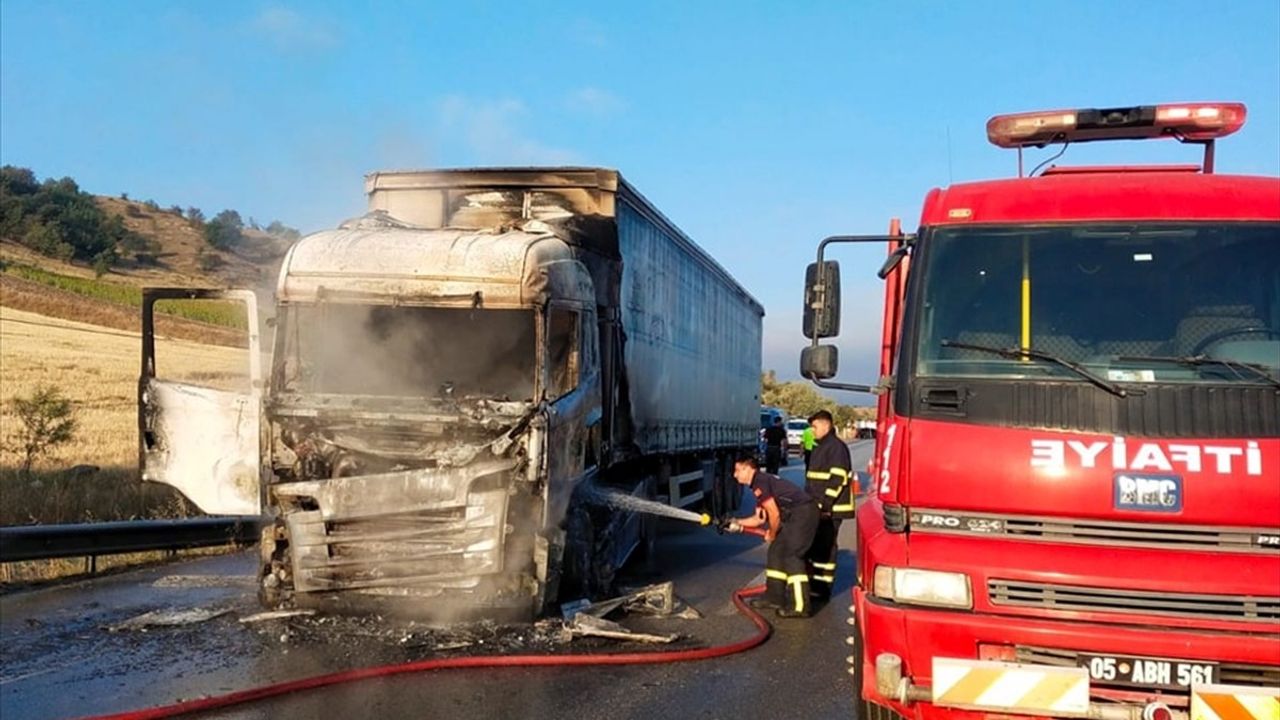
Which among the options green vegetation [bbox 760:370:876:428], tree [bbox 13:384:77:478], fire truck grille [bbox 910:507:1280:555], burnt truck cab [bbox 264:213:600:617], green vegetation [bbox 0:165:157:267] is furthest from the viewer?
green vegetation [bbox 760:370:876:428]

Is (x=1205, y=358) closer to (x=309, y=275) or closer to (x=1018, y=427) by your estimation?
Result: (x=1018, y=427)

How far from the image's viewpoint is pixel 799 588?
9250 mm

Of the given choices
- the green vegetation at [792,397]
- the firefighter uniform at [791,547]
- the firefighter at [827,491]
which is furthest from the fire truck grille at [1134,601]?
the green vegetation at [792,397]

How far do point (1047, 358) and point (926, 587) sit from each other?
112 cm

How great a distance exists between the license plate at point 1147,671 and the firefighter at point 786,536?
500 cm

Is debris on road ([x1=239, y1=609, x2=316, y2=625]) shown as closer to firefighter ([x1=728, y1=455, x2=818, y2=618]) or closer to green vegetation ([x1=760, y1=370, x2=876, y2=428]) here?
firefighter ([x1=728, y1=455, x2=818, y2=618])

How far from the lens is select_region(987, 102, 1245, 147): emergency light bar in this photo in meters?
6.35

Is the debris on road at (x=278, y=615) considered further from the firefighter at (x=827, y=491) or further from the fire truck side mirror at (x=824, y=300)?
the fire truck side mirror at (x=824, y=300)

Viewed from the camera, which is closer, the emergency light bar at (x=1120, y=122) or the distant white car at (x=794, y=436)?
the emergency light bar at (x=1120, y=122)

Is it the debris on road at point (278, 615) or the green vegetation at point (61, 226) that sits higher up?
the green vegetation at point (61, 226)

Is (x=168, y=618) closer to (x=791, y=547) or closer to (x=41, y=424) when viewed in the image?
(x=791, y=547)

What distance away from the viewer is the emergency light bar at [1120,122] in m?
6.35

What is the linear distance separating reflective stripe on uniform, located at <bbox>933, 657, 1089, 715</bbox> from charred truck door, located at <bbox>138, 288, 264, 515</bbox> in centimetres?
554

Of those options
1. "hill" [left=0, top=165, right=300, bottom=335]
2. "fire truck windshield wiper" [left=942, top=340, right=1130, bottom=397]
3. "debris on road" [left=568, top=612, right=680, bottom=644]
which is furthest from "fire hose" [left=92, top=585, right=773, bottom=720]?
"hill" [left=0, top=165, right=300, bottom=335]
